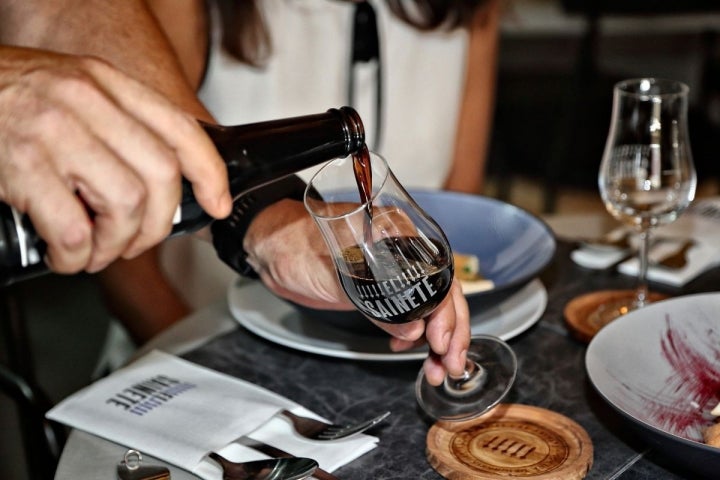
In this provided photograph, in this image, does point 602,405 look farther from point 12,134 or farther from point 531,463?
point 12,134

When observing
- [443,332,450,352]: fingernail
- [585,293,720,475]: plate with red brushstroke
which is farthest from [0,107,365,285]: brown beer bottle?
[585,293,720,475]: plate with red brushstroke

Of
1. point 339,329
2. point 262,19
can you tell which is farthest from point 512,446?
point 262,19

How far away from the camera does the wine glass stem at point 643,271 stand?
1.12 metres

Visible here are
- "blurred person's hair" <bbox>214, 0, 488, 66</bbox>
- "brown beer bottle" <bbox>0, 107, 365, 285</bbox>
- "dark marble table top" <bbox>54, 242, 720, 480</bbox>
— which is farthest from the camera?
"blurred person's hair" <bbox>214, 0, 488, 66</bbox>

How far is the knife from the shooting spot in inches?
31.7

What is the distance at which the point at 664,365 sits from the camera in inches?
36.8

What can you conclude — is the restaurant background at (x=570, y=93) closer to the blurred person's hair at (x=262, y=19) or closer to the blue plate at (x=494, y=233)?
the blurred person's hair at (x=262, y=19)

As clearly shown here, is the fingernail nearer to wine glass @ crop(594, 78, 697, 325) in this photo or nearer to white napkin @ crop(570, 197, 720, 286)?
wine glass @ crop(594, 78, 697, 325)

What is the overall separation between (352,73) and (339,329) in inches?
30.9

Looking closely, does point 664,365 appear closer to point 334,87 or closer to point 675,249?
point 675,249

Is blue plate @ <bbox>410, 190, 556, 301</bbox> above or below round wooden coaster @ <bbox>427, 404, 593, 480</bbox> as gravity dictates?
above

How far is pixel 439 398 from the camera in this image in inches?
36.0

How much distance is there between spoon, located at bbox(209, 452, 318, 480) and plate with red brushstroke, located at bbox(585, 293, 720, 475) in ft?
0.89

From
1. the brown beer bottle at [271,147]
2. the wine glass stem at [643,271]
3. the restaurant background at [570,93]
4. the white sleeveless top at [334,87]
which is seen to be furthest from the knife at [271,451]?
the restaurant background at [570,93]
